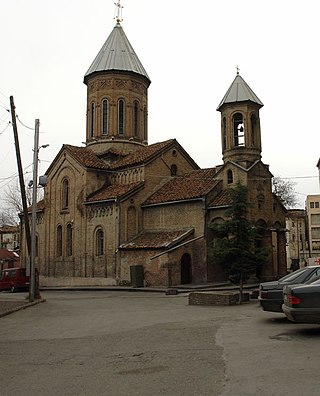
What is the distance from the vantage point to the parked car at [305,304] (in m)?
10.3

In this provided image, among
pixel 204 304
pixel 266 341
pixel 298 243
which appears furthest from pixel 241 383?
pixel 298 243

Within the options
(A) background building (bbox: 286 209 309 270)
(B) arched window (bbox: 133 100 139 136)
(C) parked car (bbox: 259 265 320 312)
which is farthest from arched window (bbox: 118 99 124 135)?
(A) background building (bbox: 286 209 309 270)

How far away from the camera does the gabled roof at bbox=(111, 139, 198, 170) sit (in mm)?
35156

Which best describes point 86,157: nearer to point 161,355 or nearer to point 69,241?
point 69,241

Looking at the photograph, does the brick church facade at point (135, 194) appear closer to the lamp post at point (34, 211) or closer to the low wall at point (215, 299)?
the lamp post at point (34, 211)

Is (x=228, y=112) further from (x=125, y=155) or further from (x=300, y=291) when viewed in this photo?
(x=300, y=291)

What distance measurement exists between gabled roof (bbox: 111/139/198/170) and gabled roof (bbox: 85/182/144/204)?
1.58 metres

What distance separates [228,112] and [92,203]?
1193 cm

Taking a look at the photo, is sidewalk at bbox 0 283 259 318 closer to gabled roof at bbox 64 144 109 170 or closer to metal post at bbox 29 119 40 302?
metal post at bbox 29 119 40 302

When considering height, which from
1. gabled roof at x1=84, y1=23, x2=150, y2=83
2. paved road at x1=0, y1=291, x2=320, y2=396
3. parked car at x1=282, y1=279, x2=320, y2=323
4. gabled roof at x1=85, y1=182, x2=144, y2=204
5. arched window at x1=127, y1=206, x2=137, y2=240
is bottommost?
paved road at x1=0, y1=291, x2=320, y2=396

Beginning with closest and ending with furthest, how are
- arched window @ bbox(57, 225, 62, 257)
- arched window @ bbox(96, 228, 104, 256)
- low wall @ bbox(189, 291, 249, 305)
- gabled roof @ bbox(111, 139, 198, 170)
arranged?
low wall @ bbox(189, 291, 249, 305) < arched window @ bbox(96, 228, 104, 256) < gabled roof @ bbox(111, 139, 198, 170) < arched window @ bbox(57, 225, 62, 257)

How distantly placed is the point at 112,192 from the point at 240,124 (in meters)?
10.5

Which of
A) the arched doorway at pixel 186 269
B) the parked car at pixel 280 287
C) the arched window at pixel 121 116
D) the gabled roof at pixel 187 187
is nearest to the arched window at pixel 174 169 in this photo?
the gabled roof at pixel 187 187

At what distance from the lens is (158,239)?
103 feet
